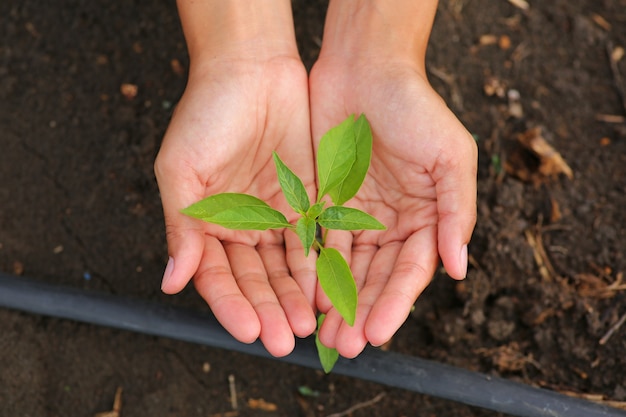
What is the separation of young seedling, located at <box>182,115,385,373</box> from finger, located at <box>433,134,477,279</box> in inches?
11.7

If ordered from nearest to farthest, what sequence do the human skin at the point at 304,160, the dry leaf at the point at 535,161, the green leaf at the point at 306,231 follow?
the green leaf at the point at 306,231 → the human skin at the point at 304,160 → the dry leaf at the point at 535,161

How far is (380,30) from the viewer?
2699 millimetres

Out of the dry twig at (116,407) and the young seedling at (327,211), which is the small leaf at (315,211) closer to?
the young seedling at (327,211)

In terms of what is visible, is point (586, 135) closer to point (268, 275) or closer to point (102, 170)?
point (268, 275)

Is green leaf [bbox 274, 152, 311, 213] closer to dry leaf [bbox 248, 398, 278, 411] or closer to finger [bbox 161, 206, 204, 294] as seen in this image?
finger [bbox 161, 206, 204, 294]

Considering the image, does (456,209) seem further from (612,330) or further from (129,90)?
(129,90)

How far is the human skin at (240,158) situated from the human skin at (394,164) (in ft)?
0.41

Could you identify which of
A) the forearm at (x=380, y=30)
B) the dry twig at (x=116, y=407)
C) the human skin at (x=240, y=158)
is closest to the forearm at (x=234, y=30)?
the human skin at (x=240, y=158)

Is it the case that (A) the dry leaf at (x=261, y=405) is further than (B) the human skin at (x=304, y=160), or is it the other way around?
(A) the dry leaf at (x=261, y=405)

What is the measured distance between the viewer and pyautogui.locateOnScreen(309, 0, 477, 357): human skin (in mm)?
2193

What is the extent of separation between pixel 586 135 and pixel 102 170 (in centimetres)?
245

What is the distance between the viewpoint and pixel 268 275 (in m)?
2.39

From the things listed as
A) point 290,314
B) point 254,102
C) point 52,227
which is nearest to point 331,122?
point 254,102

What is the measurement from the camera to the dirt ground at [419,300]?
2.83m
